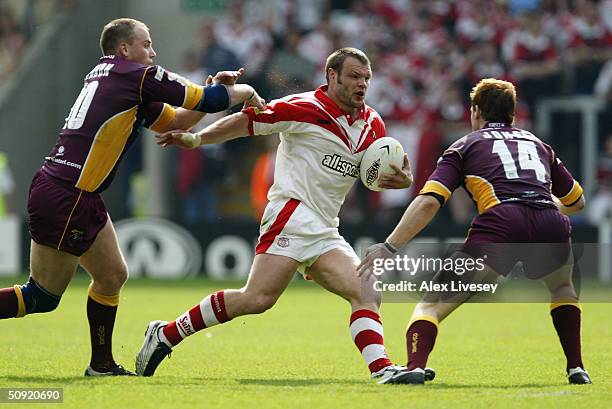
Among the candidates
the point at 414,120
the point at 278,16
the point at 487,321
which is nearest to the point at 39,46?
the point at 278,16

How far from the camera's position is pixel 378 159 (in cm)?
772

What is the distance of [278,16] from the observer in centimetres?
2120

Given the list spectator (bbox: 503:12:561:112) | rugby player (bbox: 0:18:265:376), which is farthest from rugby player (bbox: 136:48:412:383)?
spectator (bbox: 503:12:561:112)

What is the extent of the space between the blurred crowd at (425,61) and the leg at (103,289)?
1043 cm

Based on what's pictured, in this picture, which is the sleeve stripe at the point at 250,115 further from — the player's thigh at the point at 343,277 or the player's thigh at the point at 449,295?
the player's thigh at the point at 449,295

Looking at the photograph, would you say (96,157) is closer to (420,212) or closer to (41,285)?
(41,285)

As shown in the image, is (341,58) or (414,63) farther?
(414,63)

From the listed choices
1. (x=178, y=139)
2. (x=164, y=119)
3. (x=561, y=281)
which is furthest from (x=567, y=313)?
(x=164, y=119)

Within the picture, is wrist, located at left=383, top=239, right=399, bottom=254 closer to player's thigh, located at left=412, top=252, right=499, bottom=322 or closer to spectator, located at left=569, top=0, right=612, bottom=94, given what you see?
player's thigh, located at left=412, top=252, right=499, bottom=322

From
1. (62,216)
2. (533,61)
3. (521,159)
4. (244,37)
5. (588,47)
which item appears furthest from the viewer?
(244,37)

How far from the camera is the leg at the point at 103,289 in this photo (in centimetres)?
770

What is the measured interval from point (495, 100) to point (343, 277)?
1.52m

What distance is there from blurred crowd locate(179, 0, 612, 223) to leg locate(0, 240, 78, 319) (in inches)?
423

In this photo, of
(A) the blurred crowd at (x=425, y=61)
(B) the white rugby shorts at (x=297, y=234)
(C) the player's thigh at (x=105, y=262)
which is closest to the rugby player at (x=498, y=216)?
(B) the white rugby shorts at (x=297, y=234)
